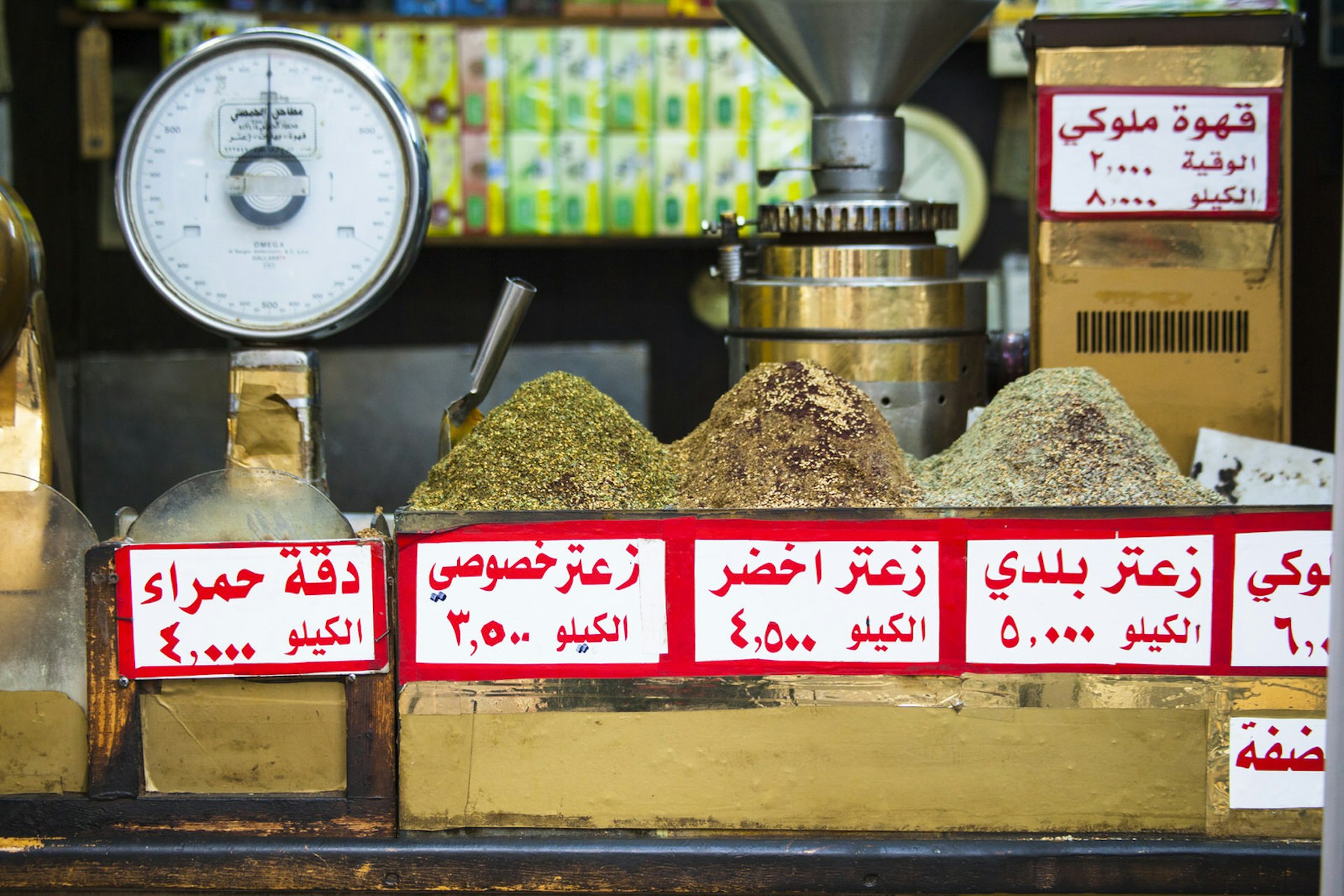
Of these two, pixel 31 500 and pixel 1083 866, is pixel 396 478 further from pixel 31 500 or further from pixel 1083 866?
pixel 1083 866

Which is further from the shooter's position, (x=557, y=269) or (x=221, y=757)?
(x=557, y=269)

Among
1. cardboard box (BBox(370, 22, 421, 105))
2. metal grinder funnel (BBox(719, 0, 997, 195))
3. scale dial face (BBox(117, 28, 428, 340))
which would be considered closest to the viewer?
scale dial face (BBox(117, 28, 428, 340))

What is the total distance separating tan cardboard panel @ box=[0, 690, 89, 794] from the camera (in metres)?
0.91

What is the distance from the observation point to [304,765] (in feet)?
2.98

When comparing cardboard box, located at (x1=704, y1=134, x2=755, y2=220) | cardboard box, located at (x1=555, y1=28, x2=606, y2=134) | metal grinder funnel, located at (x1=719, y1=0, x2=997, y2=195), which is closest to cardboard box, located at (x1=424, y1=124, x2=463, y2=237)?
cardboard box, located at (x1=555, y1=28, x2=606, y2=134)

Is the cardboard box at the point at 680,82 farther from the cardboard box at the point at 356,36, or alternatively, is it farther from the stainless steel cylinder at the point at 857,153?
the stainless steel cylinder at the point at 857,153

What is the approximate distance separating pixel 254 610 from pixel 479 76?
1.99 metres

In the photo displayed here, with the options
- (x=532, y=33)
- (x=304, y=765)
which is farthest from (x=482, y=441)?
(x=532, y=33)

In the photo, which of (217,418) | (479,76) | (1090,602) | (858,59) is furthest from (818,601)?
(217,418)

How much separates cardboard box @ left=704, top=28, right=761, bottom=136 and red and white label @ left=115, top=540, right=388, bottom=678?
1.97 metres

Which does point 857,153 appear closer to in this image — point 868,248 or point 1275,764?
point 868,248

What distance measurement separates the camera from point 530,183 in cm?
271

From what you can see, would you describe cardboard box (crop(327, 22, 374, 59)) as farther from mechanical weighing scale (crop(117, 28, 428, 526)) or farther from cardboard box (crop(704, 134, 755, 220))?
mechanical weighing scale (crop(117, 28, 428, 526))

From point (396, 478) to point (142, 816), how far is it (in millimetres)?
1996
